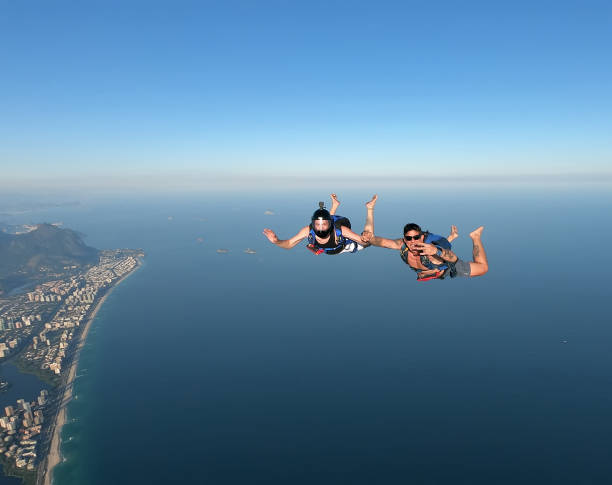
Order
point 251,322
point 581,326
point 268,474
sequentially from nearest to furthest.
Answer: point 268,474, point 581,326, point 251,322

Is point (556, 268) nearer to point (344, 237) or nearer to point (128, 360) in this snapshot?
point (344, 237)

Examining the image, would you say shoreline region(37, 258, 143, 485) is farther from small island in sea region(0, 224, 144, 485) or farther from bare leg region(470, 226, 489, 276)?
bare leg region(470, 226, 489, 276)

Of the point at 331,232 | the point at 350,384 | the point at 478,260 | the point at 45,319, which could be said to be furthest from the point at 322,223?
the point at 45,319

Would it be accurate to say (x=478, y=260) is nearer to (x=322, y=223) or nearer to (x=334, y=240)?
(x=334, y=240)

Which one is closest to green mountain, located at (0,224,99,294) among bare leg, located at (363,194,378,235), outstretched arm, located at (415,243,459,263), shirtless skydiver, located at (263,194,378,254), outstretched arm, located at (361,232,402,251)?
shirtless skydiver, located at (263,194,378,254)

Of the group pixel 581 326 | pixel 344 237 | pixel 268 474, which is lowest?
pixel 268 474

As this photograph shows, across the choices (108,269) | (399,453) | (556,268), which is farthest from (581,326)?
(108,269)

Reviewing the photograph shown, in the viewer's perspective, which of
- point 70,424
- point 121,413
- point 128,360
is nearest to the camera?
point 70,424
